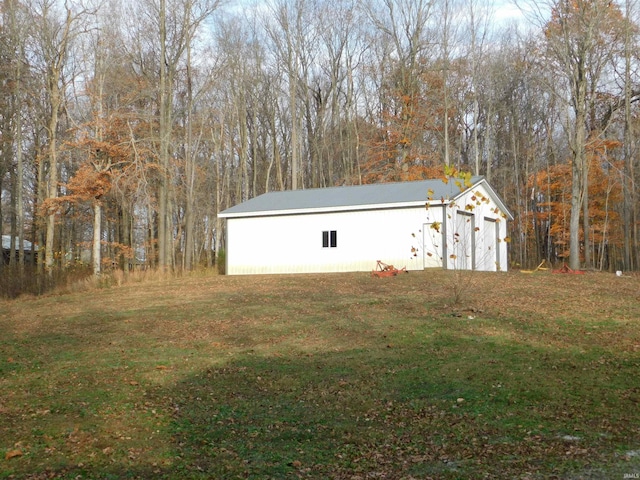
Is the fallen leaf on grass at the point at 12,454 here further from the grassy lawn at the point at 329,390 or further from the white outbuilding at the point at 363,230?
the white outbuilding at the point at 363,230

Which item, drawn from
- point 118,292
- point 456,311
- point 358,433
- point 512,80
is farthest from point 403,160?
point 358,433

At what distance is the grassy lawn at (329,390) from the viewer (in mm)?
5648

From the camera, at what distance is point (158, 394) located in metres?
8.03

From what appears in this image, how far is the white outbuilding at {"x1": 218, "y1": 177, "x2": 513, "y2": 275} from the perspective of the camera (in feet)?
74.3

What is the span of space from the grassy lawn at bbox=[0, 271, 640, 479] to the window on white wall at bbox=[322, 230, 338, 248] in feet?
29.9

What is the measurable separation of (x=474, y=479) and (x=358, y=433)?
5.48 ft

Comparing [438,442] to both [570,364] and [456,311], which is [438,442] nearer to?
[570,364]

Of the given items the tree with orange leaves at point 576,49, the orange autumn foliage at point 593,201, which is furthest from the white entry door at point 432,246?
the orange autumn foliage at point 593,201

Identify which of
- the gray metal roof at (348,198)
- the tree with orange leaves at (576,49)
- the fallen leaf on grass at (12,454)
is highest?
the tree with orange leaves at (576,49)

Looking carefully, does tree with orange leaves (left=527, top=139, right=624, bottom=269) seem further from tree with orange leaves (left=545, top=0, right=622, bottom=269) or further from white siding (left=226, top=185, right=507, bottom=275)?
white siding (left=226, top=185, right=507, bottom=275)

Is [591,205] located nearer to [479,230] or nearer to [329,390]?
[479,230]

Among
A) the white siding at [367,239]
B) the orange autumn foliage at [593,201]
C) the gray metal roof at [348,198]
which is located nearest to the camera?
the white siding at [367,239]

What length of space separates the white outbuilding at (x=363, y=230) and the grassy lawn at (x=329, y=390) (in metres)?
7.33

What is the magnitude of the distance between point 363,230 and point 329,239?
4.98ft
